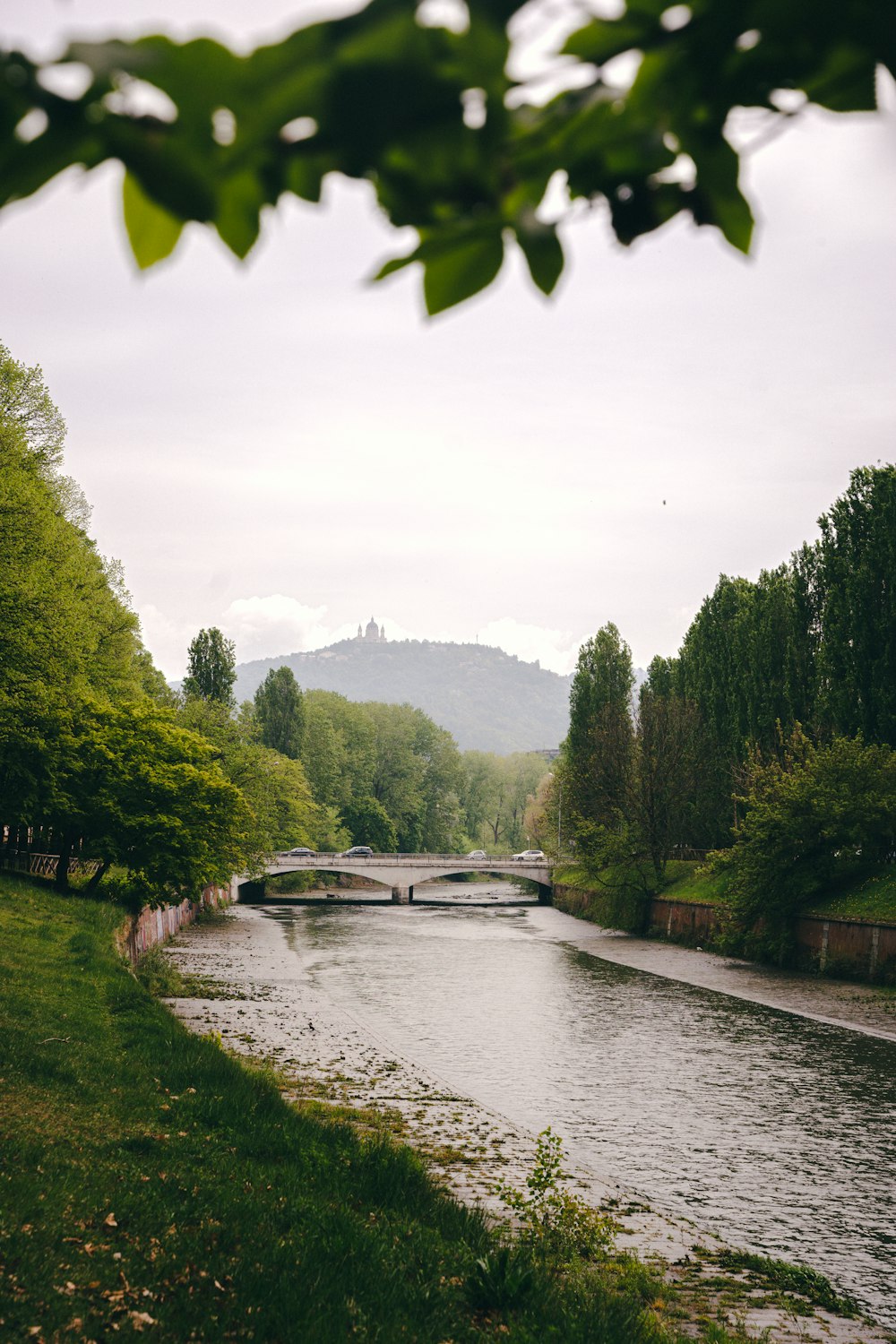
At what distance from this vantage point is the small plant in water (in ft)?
36.2

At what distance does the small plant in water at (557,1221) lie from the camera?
1102 centimetres

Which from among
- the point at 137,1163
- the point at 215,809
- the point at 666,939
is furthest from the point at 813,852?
the point at 137,1163

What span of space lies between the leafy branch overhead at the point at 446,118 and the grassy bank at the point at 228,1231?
22.5 feet

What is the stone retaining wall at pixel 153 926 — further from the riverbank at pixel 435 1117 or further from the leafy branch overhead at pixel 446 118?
the leafy branch overhead at pixel 446 118

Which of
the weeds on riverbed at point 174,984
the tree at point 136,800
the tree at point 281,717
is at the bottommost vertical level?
the weeds on riverbed at point 174,984

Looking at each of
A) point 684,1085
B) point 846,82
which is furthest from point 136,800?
point 846,82

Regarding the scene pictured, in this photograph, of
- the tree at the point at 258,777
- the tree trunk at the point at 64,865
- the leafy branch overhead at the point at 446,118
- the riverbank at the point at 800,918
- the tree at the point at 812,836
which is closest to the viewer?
the leafy branch overhead at the point at 446,118

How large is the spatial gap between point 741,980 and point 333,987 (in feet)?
49.6

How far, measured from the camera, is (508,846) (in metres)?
131

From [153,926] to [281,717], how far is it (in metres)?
57.3

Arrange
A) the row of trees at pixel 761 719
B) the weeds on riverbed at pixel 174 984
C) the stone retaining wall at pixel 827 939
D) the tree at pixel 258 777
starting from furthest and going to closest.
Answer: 1. the tree at pixel 258 777
2. the row of trees at pixel 761 719
3. the stone retaining wall at pixel 827 939
4. the weeds on riverbed at pixel 174 984

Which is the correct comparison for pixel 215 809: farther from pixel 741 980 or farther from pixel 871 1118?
pixel 871 1118

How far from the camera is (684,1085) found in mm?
22234

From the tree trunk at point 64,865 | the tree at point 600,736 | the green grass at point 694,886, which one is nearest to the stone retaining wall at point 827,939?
the green grass at point 694,886
